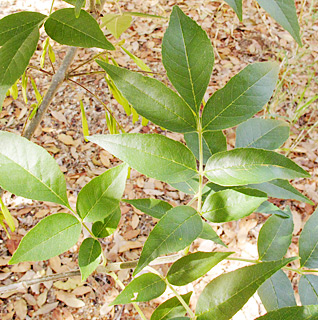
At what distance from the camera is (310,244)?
54 cm

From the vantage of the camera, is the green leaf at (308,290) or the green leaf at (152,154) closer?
the green leaf at (152,154)

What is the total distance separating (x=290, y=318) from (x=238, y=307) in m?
0.06

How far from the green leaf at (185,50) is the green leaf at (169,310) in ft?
Answer: 0.91

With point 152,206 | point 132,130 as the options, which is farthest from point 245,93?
point 132,130

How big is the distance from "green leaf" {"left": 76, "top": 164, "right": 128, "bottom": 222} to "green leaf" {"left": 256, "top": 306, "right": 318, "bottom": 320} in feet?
0.70

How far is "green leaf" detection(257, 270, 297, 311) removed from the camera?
0.52m

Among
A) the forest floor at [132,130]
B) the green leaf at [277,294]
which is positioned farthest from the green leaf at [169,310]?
the forest floor at [132,130]

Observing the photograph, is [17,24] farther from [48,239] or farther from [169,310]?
[169,310]

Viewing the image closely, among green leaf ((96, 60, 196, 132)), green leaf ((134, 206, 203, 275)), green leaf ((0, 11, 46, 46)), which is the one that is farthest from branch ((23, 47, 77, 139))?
green leaf ((134, 206, 203, 275))

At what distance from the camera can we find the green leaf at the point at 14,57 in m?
0.43

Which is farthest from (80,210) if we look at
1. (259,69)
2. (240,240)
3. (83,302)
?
(240,240)

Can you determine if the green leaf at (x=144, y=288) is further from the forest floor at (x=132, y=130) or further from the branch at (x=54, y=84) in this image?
the forest floor at (x=132, y=130)

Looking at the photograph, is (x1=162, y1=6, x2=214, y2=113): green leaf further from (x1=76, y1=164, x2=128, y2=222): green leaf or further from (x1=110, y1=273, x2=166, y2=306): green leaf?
(x1=110, y1=273, x2=166, y2=306): green leaf

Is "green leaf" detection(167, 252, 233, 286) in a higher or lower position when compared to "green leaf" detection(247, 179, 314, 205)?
lower
